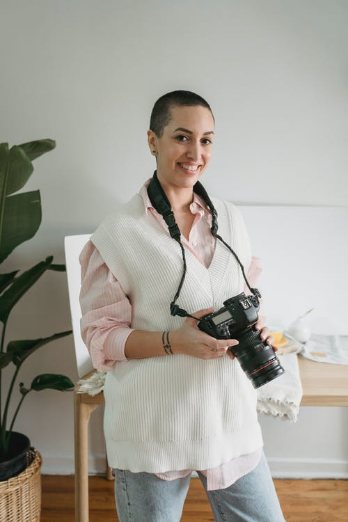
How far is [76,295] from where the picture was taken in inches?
77.0

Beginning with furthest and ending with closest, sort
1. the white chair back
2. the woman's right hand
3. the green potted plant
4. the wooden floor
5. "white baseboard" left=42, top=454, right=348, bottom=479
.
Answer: "white baseboard" left=42, top=454, right=348, bottom=479, the wooden floor, the white chair back, the green potted plant, the woman's right hand

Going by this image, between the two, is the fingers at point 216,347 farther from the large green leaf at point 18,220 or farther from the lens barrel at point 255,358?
the large green leaf at point 18,220

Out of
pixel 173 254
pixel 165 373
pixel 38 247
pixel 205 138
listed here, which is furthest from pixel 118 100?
pixel 165 373

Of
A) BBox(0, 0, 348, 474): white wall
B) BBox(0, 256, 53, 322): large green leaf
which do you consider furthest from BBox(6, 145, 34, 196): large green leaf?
BBox(0, 0, 348, 474): white wall

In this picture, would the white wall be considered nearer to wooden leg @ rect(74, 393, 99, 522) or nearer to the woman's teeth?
wooden leg @ rect(74, 393, 99, 522)

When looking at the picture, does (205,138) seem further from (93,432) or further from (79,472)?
(93,432)

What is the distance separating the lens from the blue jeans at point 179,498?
3.44 ft

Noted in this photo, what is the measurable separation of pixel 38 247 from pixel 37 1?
0.94m

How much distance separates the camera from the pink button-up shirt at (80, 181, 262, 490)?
3.55 ft

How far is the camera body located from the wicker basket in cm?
108

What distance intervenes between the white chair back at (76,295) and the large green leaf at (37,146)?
0.33 metres

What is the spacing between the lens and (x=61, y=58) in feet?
7.02

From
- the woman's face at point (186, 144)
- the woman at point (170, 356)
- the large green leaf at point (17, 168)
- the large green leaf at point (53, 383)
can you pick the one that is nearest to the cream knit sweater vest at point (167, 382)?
the woman at point (170, 356)

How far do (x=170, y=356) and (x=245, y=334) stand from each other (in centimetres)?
15
